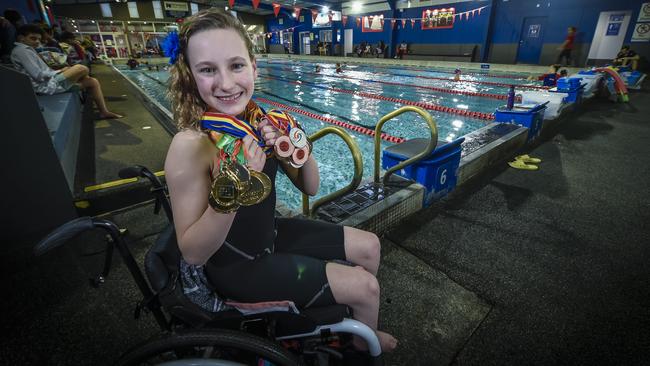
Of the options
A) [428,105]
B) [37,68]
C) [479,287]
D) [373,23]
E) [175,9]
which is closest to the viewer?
[479,287]

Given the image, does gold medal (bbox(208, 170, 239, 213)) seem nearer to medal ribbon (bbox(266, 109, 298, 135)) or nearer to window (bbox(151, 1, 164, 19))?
medal ribbon (bbox(266, 109, 298, 135))

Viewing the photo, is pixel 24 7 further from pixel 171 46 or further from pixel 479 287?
pixel 479 287

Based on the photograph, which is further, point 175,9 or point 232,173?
point 175,9

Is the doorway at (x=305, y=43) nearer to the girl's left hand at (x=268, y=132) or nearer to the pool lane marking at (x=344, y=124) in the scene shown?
the pool lane marking at (x=344, y=124)

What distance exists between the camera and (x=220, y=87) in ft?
3.46

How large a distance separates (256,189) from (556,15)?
68.5 feet

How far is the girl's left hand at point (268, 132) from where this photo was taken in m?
1.04

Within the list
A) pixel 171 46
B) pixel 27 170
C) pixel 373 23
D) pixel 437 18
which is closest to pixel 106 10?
pixel 373 23

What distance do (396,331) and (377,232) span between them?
95 centimetres

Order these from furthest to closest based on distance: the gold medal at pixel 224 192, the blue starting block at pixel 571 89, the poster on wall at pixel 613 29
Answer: the poster on wall at pixel 613 29 → the blue starting block at pixel 571 89 → the gold medal at pixel 224 192

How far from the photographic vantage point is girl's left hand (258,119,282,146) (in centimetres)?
104

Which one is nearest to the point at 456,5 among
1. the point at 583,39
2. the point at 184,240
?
the point at 583,39

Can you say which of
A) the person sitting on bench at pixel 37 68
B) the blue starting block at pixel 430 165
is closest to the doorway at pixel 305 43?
the person sitting on bench at pixel 37 68

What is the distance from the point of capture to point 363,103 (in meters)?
8.83
